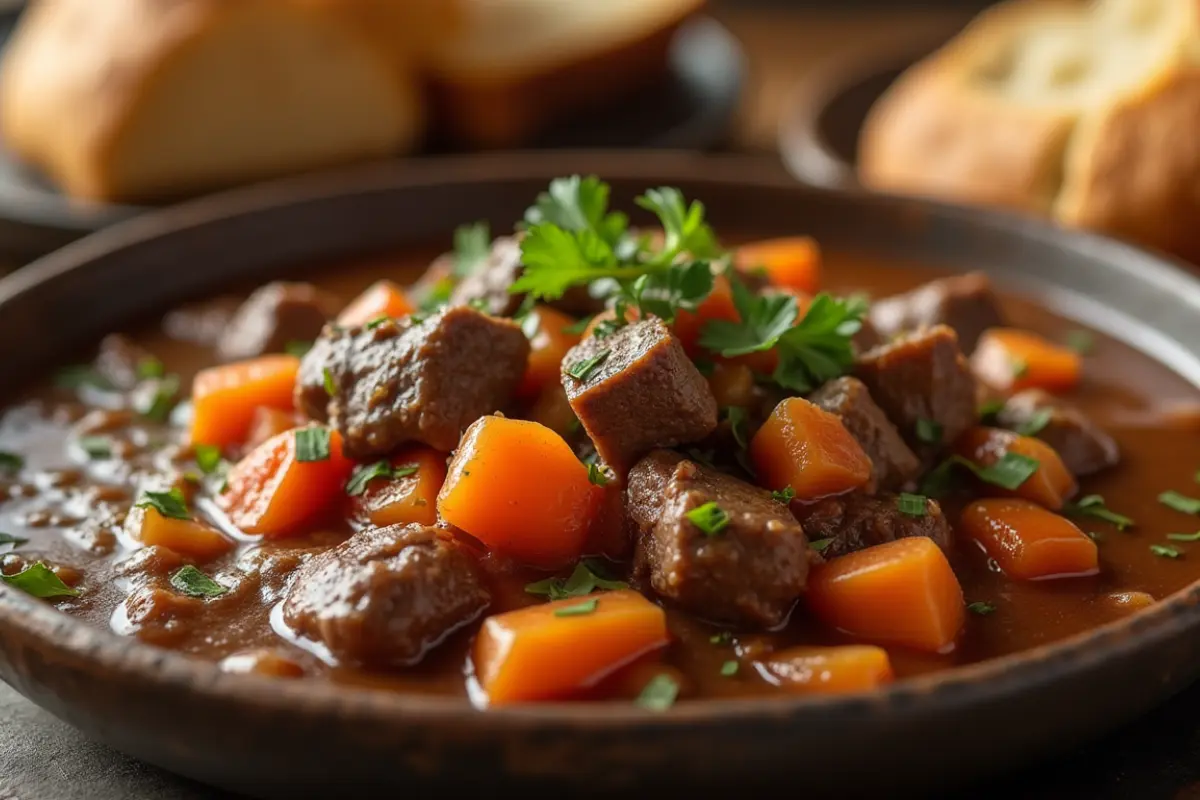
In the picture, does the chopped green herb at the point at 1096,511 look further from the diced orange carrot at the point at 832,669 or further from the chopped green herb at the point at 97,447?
the chopped green herb at the point at 97,447

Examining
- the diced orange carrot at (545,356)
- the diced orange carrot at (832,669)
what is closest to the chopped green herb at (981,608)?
the diced orange carrot at (832,669)

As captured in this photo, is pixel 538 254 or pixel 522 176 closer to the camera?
pixel 538 254

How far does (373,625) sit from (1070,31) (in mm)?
5143

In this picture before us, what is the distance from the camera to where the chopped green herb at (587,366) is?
11.3ft

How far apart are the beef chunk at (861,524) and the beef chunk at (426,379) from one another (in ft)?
2.86

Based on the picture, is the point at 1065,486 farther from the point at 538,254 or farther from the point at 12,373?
the point at 12,373

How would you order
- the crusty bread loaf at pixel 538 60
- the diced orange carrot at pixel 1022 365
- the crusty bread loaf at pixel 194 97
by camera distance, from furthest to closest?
the crusty bread loaf at pixel 538 60 → the crusty bread loaf at pixel 194 97 → the diced orange carrot at pixel 1022 365

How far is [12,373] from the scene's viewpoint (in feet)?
14.8

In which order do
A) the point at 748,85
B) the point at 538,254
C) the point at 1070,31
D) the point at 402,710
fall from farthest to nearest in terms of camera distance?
the point at 748,85 < the point at 1070,31 < the point at 538,254 < the point at 402,710

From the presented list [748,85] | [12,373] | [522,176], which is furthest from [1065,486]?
[748,85]

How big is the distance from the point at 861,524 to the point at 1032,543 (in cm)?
43

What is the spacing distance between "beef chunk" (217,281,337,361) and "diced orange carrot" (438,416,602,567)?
1435mm

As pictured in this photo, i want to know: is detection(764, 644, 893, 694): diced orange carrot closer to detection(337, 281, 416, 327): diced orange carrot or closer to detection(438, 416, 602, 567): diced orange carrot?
detection(438, 416, 602, 567): diced orange carrot

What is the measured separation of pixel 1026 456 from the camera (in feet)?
12.2
